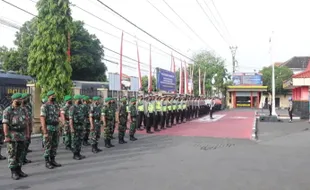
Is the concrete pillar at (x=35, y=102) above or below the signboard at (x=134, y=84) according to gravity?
below

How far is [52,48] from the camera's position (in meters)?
13.4

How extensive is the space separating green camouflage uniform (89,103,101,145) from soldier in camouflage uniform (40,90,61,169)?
217cm

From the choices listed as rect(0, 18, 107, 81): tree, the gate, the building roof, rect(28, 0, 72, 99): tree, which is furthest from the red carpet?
the building roof

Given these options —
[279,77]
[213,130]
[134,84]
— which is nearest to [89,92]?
[134,84]

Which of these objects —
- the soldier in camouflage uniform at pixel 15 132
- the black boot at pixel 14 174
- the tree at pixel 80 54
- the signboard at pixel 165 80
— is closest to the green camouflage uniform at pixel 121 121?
the soldier in camouflage uniform at pixel 15 132

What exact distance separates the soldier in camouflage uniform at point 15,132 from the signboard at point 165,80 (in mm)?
17553

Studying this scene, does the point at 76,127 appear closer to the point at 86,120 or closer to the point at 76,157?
the point at 76,157

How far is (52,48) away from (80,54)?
82.7 feet

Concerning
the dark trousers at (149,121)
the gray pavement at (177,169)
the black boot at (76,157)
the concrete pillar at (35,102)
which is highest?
the concrete pillar at (35,102)

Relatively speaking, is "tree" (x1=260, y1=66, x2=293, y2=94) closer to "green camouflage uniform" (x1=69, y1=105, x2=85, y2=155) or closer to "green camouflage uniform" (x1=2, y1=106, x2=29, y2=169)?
"green camouflage uniform" (x1=69, y1=105, x2=85, y2=155)

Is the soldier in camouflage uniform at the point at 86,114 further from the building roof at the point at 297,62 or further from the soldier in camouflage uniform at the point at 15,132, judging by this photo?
the building roof at the point at 297,62

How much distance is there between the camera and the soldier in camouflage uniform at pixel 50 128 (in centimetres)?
787

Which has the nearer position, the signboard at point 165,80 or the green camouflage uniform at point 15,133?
the green camouflage uniform at point 15,133

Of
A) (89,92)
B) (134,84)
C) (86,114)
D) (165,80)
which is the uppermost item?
(165,80)
